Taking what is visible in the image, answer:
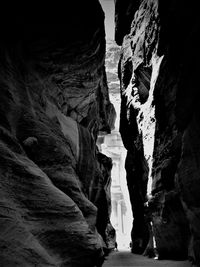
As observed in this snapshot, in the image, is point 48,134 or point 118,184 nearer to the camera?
point 48,134

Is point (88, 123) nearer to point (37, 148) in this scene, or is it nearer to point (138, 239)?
point (37, 148)

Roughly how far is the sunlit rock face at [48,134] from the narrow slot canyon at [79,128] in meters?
0.03

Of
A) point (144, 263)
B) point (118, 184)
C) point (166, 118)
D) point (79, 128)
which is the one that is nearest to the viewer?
point (144, 263)

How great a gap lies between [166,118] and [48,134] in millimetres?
7955

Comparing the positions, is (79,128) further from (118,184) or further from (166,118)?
(118,184)

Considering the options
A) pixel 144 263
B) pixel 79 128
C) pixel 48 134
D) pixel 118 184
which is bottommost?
pixel 118 184

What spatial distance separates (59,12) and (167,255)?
43.0 feet

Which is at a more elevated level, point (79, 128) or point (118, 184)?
point (79, 128)

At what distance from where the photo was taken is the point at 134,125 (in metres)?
21.1

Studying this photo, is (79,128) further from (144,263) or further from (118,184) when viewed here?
(118,184)

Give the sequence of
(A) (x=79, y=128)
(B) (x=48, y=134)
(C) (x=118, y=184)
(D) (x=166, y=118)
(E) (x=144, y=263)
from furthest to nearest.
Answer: (C) (x=118, y=184) → (A) (x=79, y=128) → (D) (x=166, y=118) → (E) (x=144, y=263) → (B) (x=48, y=134)

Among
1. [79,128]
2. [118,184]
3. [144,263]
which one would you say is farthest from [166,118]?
[118,184]

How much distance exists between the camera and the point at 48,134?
27.0ft

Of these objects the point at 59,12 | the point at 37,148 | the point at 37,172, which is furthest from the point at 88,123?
the point at 37,172
